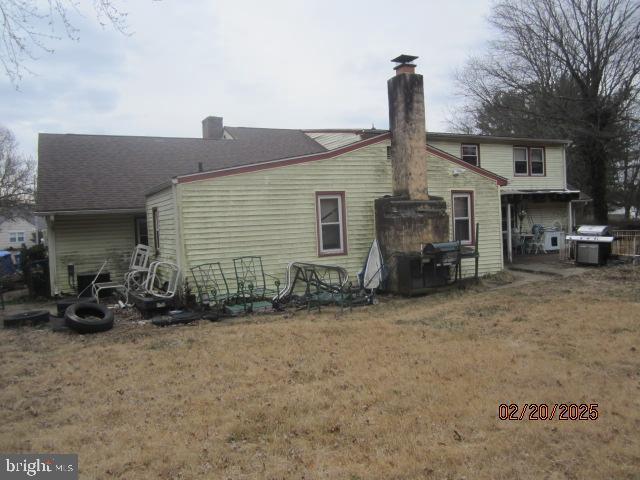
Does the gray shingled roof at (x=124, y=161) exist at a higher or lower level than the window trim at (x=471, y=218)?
higher

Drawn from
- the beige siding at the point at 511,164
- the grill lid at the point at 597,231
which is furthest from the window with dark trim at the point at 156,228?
the grill lid at the point at 597,231

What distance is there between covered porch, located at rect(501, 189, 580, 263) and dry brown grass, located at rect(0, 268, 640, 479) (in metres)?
11.3

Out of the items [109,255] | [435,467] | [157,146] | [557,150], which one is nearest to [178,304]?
[109,255]

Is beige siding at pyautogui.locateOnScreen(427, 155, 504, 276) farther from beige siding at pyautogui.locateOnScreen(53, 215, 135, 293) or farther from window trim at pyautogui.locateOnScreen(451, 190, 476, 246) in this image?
beige siding at pyautogui.locateOnScreen(53, 215, 135, 293)

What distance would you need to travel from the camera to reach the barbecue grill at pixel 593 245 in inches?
588

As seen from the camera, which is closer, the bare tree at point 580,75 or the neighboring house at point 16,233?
the bare tree at point 580,75

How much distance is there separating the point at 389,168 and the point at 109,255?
27.9ft

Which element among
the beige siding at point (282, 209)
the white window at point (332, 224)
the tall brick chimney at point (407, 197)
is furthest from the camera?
the white window at point (332, 224)

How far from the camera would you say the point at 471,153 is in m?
19.4

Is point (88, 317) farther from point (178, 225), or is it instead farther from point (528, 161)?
point (528, 161)

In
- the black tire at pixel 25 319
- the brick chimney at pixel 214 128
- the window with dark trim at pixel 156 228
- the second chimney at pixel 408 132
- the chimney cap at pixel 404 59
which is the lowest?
the black tire at pixel 25 319

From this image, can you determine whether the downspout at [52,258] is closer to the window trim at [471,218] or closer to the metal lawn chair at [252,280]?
the metal lawn chair at [252,280]

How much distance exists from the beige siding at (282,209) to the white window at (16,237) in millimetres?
45293

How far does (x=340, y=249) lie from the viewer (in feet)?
39.8
